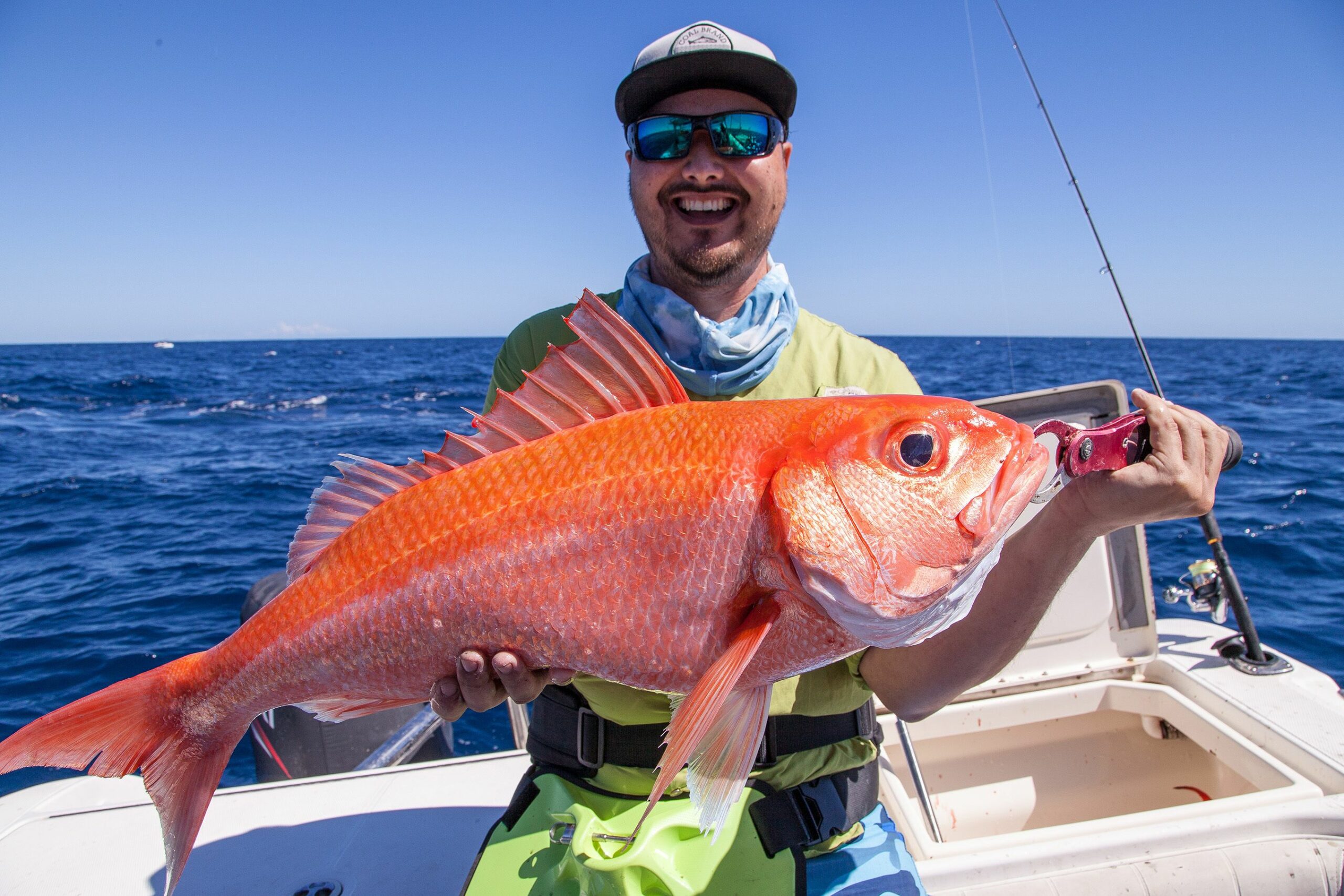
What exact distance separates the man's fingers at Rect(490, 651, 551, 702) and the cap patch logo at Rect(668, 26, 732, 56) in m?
1.97

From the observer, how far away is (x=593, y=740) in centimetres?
222

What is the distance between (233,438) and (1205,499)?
72.4 ft

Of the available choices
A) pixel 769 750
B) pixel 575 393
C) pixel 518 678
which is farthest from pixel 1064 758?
pixel 575 393

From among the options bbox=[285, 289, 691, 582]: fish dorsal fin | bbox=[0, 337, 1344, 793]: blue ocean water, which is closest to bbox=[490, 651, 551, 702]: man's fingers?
bbox=[285, 289, 691, 582]: fish dorsal fin

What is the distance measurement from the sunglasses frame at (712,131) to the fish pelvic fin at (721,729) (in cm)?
161

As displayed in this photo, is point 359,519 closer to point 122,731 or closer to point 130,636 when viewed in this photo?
point 122,731

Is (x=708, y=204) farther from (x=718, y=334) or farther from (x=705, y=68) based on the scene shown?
(x=718, y=334)

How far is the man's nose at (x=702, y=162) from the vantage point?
96.3 inches

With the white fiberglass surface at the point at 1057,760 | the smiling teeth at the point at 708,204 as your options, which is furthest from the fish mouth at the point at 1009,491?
the white fiberglass surface at the point at 1057,760

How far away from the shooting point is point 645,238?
8.73 feet

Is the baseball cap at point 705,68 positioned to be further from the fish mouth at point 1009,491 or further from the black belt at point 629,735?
the black belt at point 629,735

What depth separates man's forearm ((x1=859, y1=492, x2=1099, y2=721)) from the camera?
1821 mm

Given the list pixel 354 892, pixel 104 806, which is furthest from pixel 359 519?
pixel 104 806

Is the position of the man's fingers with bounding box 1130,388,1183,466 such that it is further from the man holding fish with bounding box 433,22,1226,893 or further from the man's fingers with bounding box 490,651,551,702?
the man's fingers with bounding box 490,651,551,702
